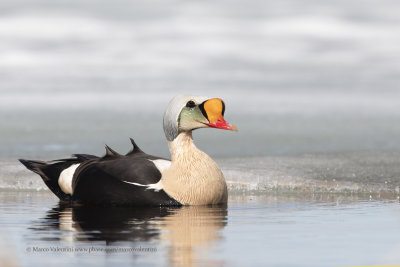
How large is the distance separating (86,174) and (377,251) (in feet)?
14.6

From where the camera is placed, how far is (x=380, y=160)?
14.2 m

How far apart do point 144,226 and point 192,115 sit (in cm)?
229

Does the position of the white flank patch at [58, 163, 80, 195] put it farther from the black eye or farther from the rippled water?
the black eye

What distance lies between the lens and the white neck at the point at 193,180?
931 cm

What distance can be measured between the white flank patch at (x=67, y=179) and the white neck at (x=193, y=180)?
1.33m

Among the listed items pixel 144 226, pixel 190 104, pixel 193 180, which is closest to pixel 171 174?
pixel 193 180

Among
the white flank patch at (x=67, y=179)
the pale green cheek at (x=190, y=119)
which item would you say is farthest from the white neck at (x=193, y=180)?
the white flank patch at (x=67, y=179)

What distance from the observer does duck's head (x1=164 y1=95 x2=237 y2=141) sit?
9445 millimetres

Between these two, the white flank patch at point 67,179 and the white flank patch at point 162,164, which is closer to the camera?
the white flank patch at point 162,164

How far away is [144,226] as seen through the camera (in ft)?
24.9

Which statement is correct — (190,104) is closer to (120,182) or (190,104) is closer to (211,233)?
(120,182)

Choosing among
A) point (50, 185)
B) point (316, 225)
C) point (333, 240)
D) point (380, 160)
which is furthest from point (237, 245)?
point (380, 160)

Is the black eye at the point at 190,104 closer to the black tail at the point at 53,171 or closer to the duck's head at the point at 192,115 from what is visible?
the duck's head at the point at 192,115

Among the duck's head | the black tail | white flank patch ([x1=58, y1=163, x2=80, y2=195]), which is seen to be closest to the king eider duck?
the duck's head
